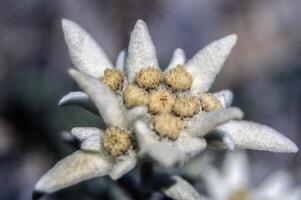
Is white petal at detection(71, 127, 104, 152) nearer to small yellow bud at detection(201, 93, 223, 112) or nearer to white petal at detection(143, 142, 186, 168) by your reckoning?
white petal at detection(143, 142, 186, 168)

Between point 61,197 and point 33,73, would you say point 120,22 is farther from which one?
point 61,197

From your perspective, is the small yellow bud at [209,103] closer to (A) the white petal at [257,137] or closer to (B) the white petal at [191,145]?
(A) the white petal at [257,137]

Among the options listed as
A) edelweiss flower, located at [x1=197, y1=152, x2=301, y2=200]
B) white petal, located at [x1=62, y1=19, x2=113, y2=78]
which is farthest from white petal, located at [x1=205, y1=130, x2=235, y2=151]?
edelweiss flower, located at [x1=197, y1=152, x2=301, y2=200]

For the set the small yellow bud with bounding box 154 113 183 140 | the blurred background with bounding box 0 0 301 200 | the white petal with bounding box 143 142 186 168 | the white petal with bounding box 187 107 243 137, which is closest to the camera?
the white petal with bounding box 143 142 186 168

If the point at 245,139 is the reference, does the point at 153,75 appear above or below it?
above

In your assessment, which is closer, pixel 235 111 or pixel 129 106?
pixel 235 111

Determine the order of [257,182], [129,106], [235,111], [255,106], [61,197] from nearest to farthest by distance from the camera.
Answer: [235,111] < [129,106] < [61,197] < [257,182] < [255,106]

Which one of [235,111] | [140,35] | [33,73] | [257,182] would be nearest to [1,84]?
[33,73]
